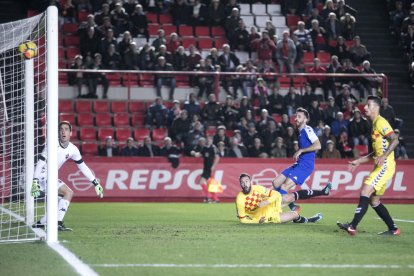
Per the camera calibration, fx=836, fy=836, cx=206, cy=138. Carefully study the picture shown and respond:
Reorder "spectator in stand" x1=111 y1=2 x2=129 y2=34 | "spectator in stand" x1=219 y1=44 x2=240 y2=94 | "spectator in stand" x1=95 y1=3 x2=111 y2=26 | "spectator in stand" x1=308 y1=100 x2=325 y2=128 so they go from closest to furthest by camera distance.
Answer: "spectator in stand" x1=308 y1=100 x2=325 y2=128
"spectator in stand" x1=219 y1=44 x2=240 y2=94
"spectator in stand" x1=95 y1=3 x2=111 y2=26
"spectator in stand" x1=111 y1=2 x2=129 y2=34

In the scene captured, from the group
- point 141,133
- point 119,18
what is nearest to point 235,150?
point 141,133

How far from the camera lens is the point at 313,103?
86.2 ft

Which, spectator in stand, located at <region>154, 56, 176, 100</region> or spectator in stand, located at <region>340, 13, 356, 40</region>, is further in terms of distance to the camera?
spectator in stand, located at <region>340, 13, 356, 40</region>

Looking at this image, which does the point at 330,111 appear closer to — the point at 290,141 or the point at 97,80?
the point at 290,141

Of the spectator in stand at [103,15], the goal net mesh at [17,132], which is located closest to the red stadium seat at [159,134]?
the spectator in stand at [103,15]

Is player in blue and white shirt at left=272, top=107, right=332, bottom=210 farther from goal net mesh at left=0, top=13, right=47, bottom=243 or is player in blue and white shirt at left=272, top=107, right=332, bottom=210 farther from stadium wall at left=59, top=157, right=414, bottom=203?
stadium wall at left=59, top=157, right=414, bottom=203

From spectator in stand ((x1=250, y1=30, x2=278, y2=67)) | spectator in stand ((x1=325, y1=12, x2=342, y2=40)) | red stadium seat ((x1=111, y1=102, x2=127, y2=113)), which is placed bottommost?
red stadium seat ((x1=111, y1=102, x2=127, y2=113))

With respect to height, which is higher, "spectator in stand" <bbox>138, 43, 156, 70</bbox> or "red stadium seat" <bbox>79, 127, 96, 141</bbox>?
"spectator in stand" <bbox>138, 43, 156, 70</bbox>

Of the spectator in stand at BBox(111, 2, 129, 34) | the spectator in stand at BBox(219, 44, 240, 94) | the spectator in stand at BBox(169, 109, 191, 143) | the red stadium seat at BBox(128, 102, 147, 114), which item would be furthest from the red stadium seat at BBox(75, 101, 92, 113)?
the spectator in stand at BBox(219, 44, 240, 94)

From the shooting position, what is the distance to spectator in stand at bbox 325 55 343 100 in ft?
91.3

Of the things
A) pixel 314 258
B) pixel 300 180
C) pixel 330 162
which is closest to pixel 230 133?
pixel 330 162

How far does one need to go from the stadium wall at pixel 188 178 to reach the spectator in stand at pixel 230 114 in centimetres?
179

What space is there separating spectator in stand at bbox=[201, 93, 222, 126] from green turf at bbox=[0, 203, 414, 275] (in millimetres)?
9861

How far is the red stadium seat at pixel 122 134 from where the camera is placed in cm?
2623
